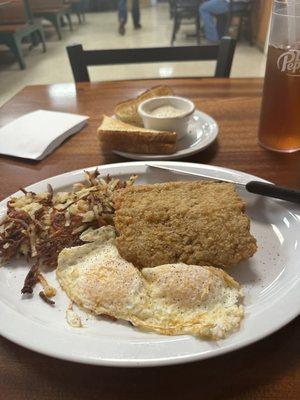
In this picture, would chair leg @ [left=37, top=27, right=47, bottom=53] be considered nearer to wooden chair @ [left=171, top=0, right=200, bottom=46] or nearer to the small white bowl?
wooden chair @ [left=171, top=0, right=200, bottom=46]

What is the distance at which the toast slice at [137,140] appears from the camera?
128cm

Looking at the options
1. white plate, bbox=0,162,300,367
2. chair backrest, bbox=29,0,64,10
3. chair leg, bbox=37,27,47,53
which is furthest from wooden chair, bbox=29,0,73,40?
white plate, bbox=0,162,300,367

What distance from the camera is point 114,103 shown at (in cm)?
173

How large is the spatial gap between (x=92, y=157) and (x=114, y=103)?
500 mm

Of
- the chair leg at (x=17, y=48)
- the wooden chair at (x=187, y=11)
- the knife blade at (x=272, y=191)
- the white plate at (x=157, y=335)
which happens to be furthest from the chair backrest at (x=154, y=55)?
the wooden chair at (x=187, y=11)

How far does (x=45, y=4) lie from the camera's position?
566 centimetres

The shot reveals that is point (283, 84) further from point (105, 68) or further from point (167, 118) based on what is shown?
point (105, 68)

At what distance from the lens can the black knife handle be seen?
0.93 m

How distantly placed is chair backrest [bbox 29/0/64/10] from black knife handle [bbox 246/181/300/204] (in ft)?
18.1

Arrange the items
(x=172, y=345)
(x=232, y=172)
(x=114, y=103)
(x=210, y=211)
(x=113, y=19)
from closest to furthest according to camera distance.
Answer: (x=172, y=345), (x=210, y=211), (x=232, y=172), (x=114, y=103), (x=113, y=19)

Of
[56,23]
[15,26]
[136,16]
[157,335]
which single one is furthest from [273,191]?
[136,16]

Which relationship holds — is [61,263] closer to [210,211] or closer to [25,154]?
[210,211]

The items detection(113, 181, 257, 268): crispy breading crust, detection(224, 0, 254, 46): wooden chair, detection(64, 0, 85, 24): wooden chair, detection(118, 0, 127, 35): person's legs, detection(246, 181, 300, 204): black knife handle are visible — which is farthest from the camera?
detection(118, 0, 127, 35): person's legs

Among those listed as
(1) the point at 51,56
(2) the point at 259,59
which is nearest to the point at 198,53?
(2) the point at 259,59
